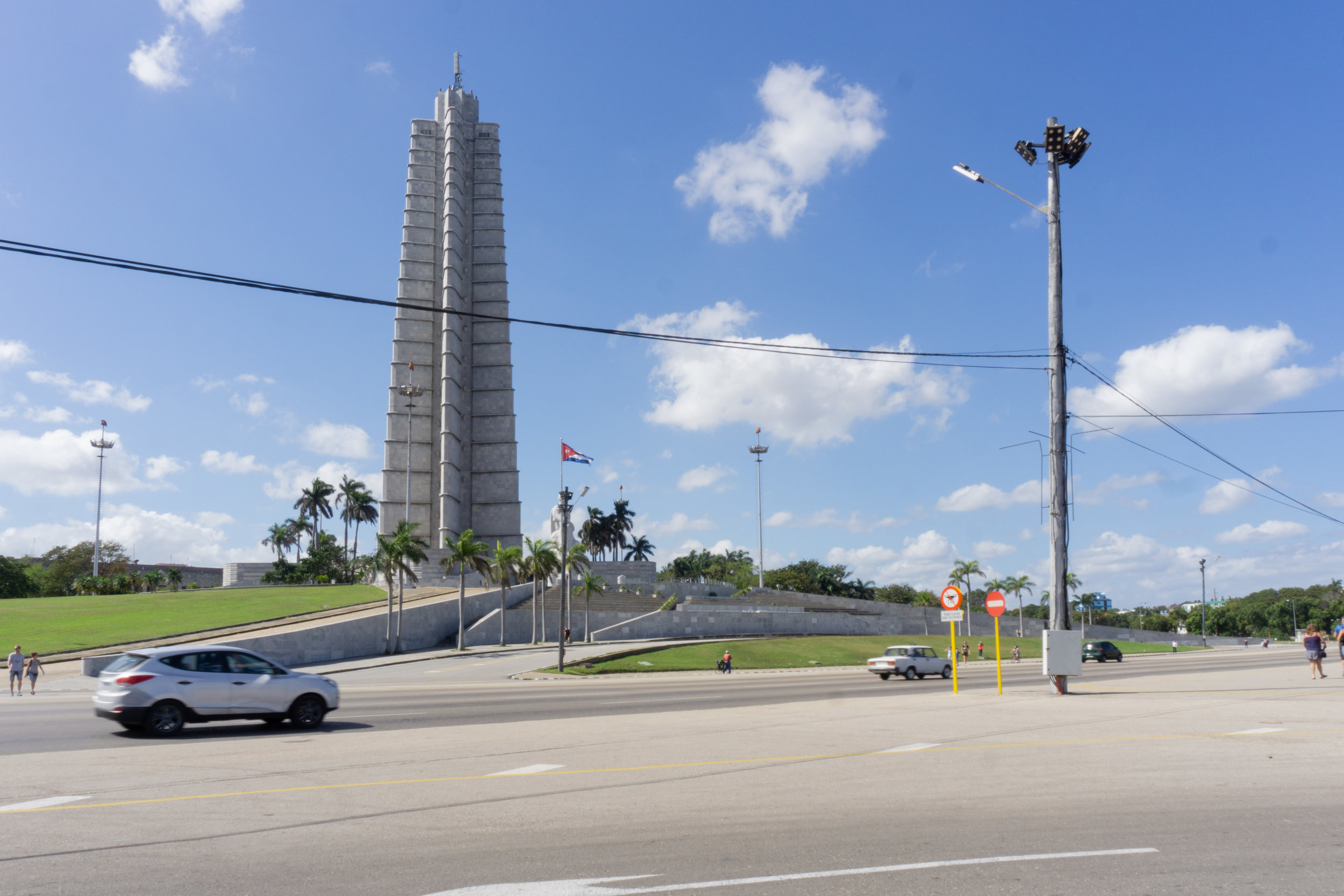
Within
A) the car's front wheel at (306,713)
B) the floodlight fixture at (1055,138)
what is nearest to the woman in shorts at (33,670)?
the car's front wheel at (306,713)

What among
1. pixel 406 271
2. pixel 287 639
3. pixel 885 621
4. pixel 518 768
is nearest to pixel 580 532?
pixel 406 271

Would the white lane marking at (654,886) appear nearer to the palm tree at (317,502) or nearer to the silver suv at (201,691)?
the silver suv at (201,691)

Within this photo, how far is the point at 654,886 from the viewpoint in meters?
5.42

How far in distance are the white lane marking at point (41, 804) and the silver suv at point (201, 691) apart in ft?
19.1

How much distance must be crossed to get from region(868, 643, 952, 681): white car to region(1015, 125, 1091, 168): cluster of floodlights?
65.8ft

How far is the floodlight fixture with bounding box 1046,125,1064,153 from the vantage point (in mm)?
20734

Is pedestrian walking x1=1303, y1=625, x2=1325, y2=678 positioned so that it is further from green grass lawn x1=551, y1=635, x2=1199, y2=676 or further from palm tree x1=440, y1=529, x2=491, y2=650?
palm tree x1=440, y1=529, x2=491, y2=650

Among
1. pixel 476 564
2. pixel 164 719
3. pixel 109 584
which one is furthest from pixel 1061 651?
pixel 109 584

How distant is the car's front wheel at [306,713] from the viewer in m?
15.4

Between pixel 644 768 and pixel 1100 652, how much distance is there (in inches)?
1926

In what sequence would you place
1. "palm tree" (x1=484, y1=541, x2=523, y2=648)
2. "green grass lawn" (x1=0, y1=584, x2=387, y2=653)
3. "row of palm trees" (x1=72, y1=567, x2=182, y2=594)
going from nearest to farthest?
1. "green grass lawn" (x1=0, y1=584, x2=387, y2=653)
2. "palm tree" (x1=484, y1=541, x2=523, y2=648)
3. "row of palm trees" (x1=72, y1=567, x2=182, y2=594)

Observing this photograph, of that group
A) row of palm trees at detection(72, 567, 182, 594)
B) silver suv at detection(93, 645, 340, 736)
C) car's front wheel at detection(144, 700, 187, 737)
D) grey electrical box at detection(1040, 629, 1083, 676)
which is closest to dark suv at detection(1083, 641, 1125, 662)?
grey electrical box at detection(1040, 629, 1083, 676)

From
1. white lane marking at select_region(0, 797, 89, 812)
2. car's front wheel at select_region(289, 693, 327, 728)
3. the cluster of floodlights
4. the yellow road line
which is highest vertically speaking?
the cluster of floodlights

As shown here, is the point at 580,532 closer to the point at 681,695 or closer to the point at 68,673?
the point at 68,673
